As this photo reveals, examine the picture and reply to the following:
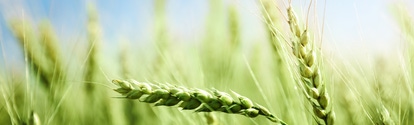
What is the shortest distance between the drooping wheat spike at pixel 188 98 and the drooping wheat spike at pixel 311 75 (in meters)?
0.06

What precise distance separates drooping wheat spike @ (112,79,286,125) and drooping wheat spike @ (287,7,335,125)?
6 centimetres

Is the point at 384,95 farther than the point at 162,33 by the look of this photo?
No

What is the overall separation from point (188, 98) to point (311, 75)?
0.15 meters

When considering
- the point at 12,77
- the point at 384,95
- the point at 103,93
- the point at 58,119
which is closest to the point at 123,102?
the point at 103,93

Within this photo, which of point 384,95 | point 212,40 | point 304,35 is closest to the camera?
point 304,35

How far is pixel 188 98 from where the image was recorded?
2.06 feet

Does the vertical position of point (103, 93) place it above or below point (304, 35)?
below

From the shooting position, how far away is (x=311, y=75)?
655 millimetres

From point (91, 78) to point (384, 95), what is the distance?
2.15 feet

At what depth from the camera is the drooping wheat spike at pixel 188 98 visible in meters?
0.62

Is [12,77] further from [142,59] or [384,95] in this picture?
[384,95]

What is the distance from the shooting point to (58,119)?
3.50ft

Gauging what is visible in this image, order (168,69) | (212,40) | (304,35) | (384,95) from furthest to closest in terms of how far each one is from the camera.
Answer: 1. (212,40)
2. (168,69)
3. (384,95)
4. (304,35)

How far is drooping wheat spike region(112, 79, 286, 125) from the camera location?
62 centimetres
